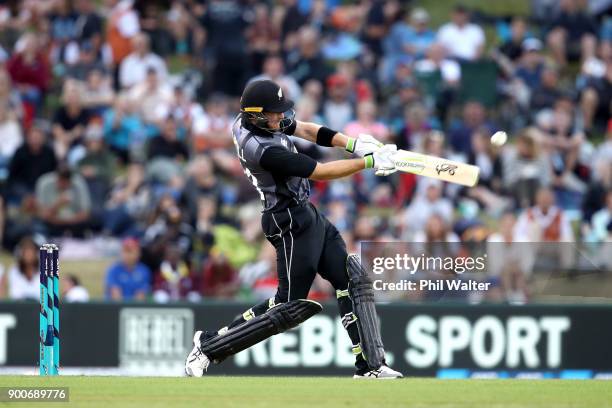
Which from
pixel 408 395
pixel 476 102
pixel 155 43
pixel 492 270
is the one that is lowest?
pixel 408 395

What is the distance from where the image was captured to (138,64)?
63.2ft

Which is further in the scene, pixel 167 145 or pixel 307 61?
pixel 307 61

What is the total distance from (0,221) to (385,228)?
16.8 feet

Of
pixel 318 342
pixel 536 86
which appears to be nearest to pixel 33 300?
pixel 318 342

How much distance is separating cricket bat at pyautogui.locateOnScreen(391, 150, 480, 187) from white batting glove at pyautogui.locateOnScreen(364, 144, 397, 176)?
177mm

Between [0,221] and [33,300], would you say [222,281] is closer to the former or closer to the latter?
[33,300]

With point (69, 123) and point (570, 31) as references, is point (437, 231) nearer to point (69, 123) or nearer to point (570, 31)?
point (69, 123)

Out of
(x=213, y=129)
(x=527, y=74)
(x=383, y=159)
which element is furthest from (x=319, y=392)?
(x=527, y=74)

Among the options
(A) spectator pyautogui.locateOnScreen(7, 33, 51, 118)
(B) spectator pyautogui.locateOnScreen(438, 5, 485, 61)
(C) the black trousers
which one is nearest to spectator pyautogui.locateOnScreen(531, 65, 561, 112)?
(B) spectator pyautogui.locateOnScreen(438, 5, 485, 61)

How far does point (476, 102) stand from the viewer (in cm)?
1902

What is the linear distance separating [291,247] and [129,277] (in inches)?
252

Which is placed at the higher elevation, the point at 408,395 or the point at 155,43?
the point at 155,43

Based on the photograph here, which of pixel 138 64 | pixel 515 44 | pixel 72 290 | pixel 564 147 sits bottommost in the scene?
pixel 72 290

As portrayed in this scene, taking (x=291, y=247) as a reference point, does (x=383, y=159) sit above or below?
above
